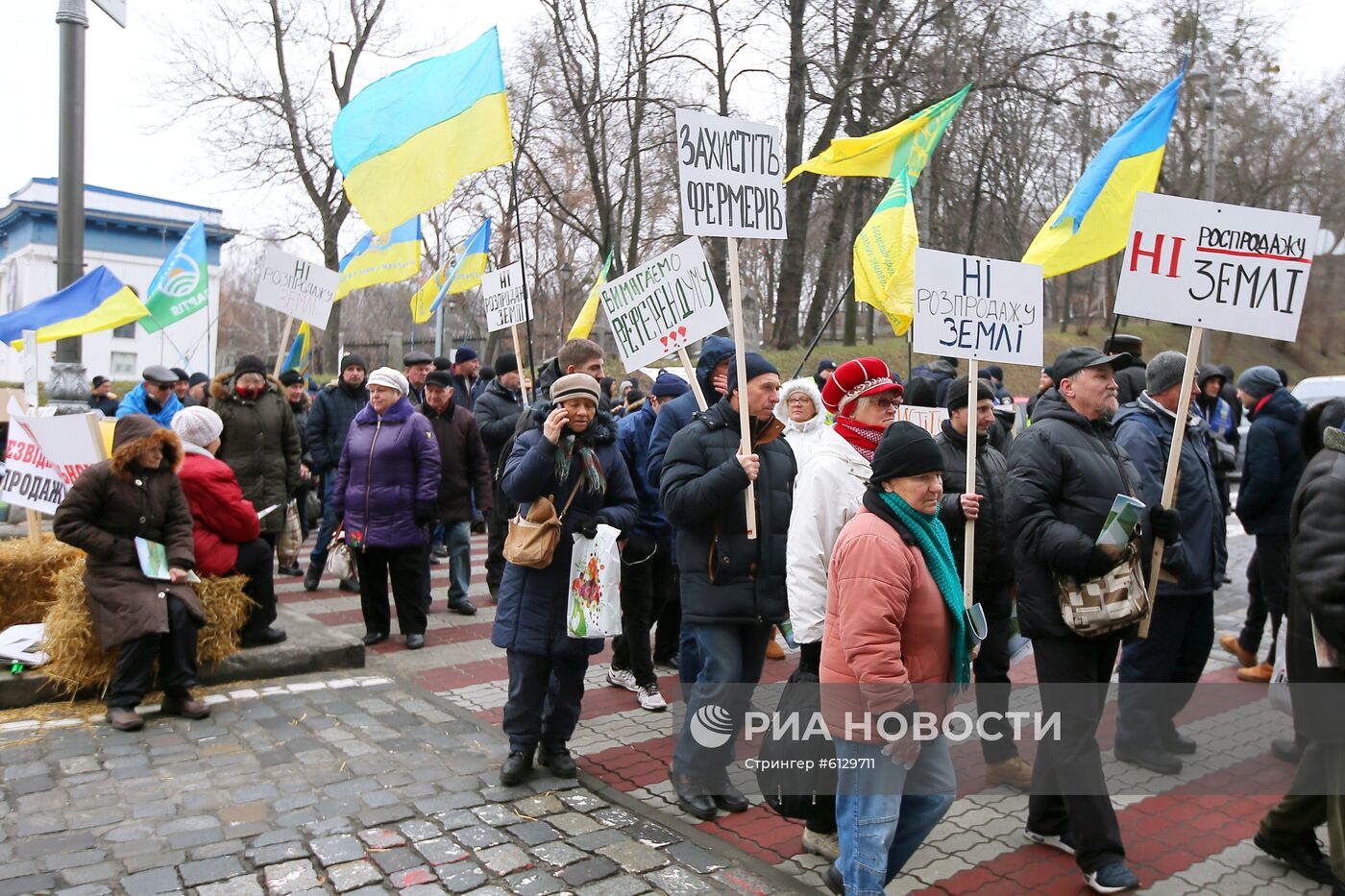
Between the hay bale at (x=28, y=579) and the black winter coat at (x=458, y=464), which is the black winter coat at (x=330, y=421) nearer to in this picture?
the black winter coat at (x=458, y=464)

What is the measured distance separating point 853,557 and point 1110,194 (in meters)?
4.51

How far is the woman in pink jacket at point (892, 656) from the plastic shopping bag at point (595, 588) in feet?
5.45

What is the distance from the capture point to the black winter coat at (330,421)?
967 centimetres

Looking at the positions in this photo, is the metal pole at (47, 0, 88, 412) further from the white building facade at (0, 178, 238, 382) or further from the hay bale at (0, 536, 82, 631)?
the white building facade at (0, 178, 238, 382)

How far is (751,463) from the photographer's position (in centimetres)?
446

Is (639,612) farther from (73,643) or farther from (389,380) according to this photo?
(73,643)

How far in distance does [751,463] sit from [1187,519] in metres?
2.57

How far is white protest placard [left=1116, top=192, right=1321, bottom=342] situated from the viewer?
4594 mm

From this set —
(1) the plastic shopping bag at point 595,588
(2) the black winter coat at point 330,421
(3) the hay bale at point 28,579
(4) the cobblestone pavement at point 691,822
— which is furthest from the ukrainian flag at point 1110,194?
(3) the hay bale at point 28,579

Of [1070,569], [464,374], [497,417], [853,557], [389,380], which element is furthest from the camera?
[464,374]

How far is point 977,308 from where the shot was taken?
4.92m

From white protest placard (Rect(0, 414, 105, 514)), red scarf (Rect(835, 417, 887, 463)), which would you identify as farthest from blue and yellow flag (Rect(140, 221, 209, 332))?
red scarf (Rect(835, 417, 887, 463))

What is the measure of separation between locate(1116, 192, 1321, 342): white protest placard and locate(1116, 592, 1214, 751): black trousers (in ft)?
5.11

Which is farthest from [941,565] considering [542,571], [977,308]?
[542,571]
